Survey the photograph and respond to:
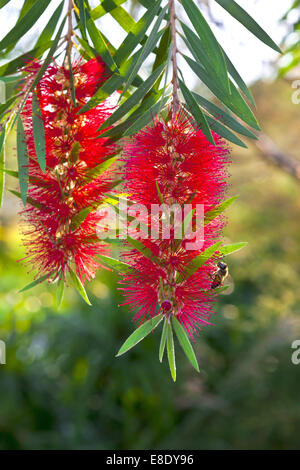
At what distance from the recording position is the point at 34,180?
0.61 metres

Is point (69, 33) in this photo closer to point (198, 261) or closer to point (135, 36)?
point (135, 36)

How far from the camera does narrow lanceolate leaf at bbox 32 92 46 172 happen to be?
564 mm

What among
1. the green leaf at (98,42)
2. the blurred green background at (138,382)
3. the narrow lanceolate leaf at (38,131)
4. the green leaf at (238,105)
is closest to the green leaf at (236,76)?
the green leaf at (238,105)

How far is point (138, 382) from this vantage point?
2.62 metres

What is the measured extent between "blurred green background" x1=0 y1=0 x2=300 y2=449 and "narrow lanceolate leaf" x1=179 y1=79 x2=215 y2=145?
1921 mm

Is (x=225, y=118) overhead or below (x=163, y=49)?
below

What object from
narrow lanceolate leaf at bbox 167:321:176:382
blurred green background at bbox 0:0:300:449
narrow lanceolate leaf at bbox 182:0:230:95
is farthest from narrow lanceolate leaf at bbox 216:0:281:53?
blurred green background at bbox 0:0:300:449

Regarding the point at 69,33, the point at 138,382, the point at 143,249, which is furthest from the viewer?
the point at 138,382

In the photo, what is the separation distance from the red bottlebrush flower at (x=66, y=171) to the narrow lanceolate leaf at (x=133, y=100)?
4 cm

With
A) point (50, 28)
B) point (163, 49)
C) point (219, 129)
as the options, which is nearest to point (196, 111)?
point (219, 129)

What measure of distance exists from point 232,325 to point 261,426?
620 mm

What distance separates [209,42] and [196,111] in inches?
3.7

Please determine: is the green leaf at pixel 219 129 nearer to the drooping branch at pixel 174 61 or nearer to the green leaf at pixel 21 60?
the drooping branch at pixel 174 61
